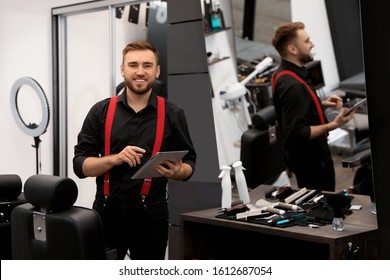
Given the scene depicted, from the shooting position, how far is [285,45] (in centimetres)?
291

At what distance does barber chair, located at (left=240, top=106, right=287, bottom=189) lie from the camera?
9.94 feet

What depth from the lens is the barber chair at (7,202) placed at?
2.90m

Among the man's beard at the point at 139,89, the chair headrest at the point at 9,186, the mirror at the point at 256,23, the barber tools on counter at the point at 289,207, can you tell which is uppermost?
the mirror at the point at 256,23

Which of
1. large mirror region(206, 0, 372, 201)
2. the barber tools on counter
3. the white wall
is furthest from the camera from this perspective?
the white wall

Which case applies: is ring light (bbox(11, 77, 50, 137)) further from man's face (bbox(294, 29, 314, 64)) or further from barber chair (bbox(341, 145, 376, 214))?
barber chair (bbox(341, 145, 376, 214))

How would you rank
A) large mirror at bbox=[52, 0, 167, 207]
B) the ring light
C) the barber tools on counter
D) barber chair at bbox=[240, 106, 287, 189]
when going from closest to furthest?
1. the barber tools on counter
2. barber chair at bbox=[240, 106, 287, 189]
3. the ring light
4. large mirror at bbox=[52, 0, 167, 207]

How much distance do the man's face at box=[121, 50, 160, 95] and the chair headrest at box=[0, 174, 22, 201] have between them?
0.82 m

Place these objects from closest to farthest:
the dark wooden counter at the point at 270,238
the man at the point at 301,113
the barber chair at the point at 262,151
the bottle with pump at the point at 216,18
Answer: the dark wooden counter at the point at 270,238 < the man at the point at 301,113 < the barber chair at the point at 262,151 < the bottle with pump at the point at 216,18

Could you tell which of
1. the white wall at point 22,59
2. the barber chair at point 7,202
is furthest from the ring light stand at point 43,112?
the barber chair at point 7,202

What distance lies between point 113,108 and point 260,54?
0.91 metres

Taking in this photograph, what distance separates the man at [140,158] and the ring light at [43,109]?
6.64 feet

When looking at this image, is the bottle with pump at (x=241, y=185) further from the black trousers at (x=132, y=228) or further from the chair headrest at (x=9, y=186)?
the chair headrest at (x=9, y=186)

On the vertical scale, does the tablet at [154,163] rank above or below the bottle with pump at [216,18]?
below

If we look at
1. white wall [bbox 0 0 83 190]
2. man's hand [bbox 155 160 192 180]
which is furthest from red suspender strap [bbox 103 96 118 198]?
white wall [bbox 0 0 83 190]
